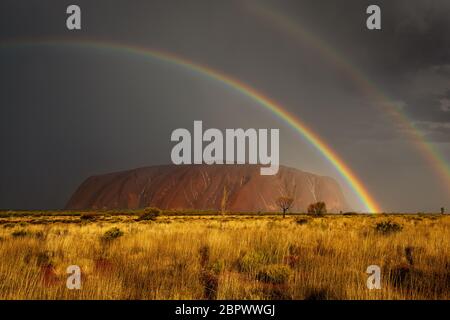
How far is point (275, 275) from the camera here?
23.6 ft

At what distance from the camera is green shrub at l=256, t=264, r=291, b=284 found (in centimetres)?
716

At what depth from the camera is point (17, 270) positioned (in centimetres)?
750

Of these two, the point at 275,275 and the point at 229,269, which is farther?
the point at 229,269

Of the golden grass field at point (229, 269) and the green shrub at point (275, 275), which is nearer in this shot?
the golden grass field at point (229, 269)

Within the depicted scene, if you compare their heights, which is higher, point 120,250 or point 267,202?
point 267,202

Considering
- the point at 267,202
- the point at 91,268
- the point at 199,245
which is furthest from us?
the point at 267,202

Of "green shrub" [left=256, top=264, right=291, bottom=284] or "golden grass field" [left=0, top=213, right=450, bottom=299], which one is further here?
"green shrub" [left=256, top=264, right=291, bottom=284]

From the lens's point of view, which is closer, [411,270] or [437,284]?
[437,284]

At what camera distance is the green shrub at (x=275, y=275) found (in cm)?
716
